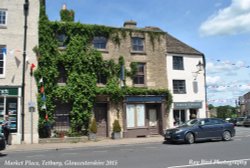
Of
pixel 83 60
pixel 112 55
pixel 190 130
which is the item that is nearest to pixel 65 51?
pixel 83 60

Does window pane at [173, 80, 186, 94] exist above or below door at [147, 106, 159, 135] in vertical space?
above

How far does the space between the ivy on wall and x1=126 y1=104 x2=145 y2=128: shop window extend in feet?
3.61

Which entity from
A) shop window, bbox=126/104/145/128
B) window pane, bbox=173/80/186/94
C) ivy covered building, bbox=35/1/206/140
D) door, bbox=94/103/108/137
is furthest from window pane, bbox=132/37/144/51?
door, bbox=94/103/108/137

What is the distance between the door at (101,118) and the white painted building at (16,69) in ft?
15.0

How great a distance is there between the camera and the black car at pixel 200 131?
1708 cm

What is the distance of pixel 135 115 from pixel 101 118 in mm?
2709

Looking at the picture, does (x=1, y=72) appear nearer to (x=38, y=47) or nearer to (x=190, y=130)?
(x=38, y=47)

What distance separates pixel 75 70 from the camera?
834 inches

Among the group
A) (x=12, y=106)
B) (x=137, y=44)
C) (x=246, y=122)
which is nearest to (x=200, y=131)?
(x=137, y=44)

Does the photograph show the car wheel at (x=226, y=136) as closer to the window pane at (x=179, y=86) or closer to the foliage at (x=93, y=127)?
the window pane at (x=179, y=86)

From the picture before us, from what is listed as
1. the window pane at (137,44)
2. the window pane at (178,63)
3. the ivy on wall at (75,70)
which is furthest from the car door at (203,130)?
the window pane at (137,44)

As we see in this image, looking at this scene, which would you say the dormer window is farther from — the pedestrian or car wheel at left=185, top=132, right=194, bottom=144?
car wheel at left=185, top=132, right=194, bottom=144

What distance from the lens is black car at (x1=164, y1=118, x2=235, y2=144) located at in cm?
1708

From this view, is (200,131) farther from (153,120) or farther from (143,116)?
(153,120)
